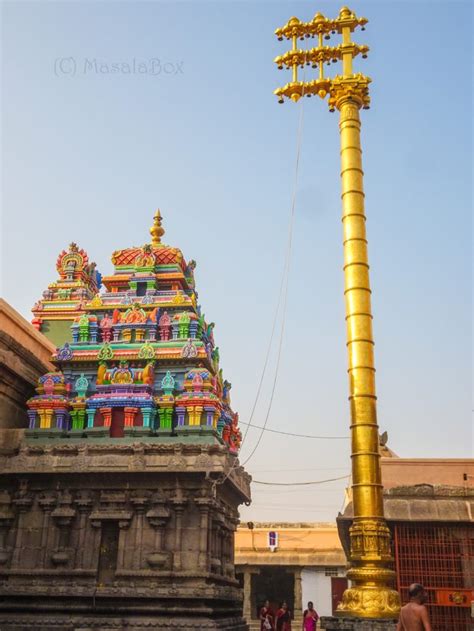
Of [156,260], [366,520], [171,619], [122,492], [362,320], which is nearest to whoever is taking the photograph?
[366,520]

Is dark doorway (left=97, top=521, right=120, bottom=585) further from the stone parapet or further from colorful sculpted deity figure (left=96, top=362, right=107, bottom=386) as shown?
the stone parapet

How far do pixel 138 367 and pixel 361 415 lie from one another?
33.4 ft

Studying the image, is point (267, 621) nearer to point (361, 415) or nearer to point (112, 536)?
point (112, 536)

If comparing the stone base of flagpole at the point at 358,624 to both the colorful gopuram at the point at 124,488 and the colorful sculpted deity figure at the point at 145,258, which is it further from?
the colorful sculpted deity figure at the point at 145,258

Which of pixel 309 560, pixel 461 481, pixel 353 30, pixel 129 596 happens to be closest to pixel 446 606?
pixel 461 481

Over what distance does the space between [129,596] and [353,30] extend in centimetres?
1501

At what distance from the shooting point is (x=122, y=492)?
18.8m

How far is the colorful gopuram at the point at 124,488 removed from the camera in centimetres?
1778

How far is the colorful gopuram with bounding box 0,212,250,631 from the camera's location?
17781 mm

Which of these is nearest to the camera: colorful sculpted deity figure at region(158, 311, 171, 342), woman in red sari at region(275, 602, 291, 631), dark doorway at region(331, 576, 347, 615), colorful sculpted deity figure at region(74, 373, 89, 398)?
colorful sculpted deity figure at region(74, 373, 89, 398)

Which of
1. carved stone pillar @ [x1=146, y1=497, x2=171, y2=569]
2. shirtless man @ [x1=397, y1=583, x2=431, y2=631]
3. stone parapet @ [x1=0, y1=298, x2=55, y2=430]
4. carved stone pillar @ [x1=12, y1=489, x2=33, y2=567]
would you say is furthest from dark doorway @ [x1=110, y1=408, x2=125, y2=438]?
shirtless man @ [x1=397, y1=583, x2=431, y2=631]

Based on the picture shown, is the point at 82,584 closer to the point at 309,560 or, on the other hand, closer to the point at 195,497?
the point at 195,497

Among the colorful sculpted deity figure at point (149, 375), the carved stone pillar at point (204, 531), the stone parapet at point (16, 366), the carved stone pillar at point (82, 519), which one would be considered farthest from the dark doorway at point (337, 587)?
the stone parapet at point (16, 366)

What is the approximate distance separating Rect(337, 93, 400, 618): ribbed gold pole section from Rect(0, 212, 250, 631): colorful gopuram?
21.7 ft
